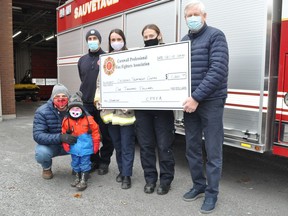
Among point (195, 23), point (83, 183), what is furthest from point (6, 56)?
point (195, 23)

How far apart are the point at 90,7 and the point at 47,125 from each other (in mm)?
2861

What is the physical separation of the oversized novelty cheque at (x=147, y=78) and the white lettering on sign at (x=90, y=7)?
1847 millimetres

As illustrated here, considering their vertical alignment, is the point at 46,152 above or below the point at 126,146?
below

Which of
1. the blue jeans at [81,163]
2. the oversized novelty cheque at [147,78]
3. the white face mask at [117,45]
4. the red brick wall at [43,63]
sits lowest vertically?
the blue jeans at [81,163]

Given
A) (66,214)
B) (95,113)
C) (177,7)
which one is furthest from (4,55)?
(66,214)

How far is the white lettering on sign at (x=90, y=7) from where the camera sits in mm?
5403

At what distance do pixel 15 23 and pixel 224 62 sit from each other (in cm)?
1758

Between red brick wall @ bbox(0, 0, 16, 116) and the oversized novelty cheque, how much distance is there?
21.6 feet

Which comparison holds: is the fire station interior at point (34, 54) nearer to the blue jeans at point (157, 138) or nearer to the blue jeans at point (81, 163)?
the blue jeans at point (81, 163)

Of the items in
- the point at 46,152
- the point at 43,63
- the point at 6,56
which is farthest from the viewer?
the point at 43,63

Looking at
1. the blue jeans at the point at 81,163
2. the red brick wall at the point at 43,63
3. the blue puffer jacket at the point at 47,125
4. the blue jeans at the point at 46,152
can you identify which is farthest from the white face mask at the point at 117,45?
the red brick wall at the point at 43,63

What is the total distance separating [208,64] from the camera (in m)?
3.00

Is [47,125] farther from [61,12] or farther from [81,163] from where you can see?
[61,12]

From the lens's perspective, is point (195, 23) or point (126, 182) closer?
point (195, 23)
